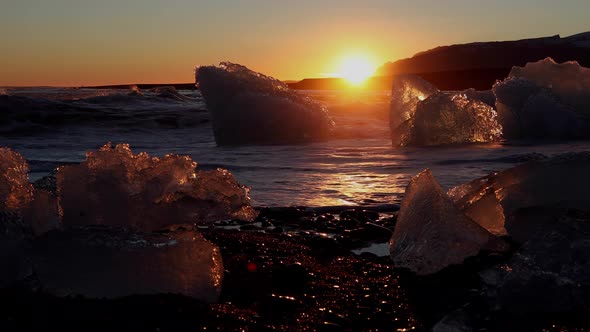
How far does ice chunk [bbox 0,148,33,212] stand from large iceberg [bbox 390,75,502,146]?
5.12 m

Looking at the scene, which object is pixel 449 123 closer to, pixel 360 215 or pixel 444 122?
pixel 444 122

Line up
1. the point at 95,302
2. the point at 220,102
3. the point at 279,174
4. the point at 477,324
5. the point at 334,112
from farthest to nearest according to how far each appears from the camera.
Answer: the point at 334,112, the point at 220,102, the point at 279,174, the point at 95,302, the point at 477,324

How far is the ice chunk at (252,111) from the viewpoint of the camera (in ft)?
26.4

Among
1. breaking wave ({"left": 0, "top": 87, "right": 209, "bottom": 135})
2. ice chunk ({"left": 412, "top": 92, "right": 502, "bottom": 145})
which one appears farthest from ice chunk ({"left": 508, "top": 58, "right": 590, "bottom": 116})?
breaking wave ({"left": 0, "top": 87, "right": 209, "bottom": 135})

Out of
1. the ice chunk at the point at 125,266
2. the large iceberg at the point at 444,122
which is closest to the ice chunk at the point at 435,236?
the ice chunk at the point at 125,266

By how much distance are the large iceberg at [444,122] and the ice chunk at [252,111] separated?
120 centimetres

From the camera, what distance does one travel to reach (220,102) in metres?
8.27

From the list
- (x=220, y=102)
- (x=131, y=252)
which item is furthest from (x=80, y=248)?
(x=220, y=102)

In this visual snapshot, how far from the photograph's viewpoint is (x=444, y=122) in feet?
23.1

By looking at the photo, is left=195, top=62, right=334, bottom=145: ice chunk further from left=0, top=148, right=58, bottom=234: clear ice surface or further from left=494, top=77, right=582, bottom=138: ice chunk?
left=0, top=148, right=58, bottom=234: clear ice surface

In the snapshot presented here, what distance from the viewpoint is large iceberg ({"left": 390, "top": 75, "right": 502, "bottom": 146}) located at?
6.96m

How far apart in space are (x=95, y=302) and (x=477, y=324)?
92 cm

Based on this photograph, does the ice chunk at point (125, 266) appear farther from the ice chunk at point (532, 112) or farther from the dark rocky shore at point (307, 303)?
the ice chunk at point (532, 112)

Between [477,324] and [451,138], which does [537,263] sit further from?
[451,138]
